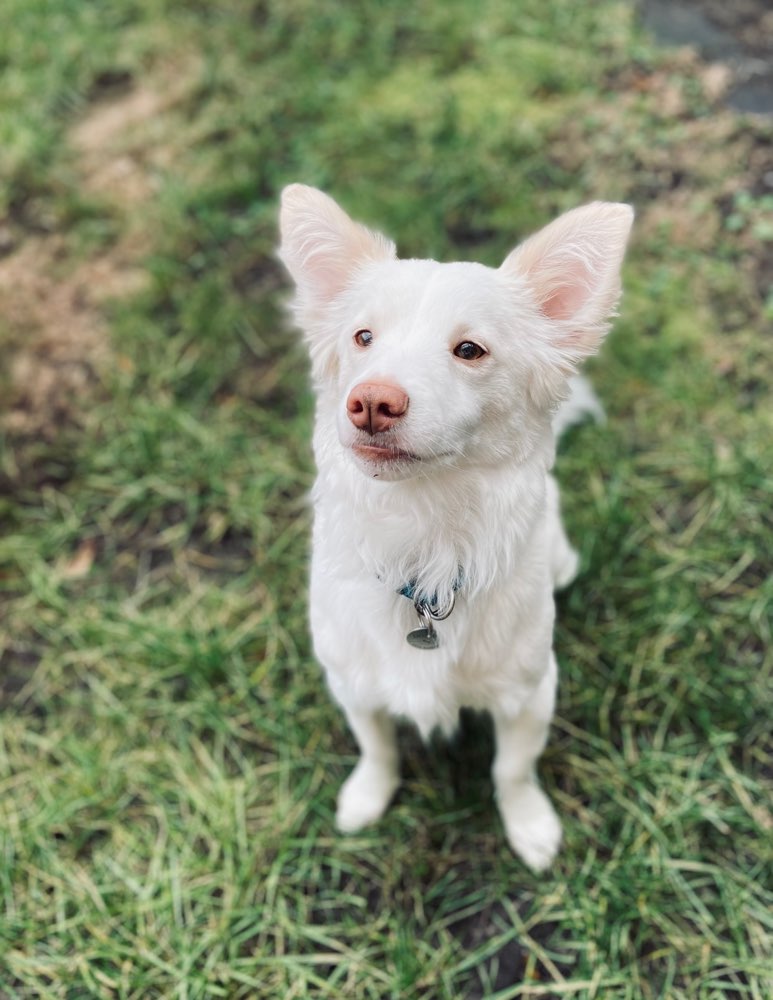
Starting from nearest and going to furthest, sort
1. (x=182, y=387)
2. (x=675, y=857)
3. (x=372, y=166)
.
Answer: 1. (x=675, y=857)
2. (x=182, y=387)
3. (x=372, y=166)

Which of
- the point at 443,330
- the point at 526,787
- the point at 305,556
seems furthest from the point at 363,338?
the point at 305,556

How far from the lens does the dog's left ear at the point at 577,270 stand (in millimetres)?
1848

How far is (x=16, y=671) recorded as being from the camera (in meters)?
3.29

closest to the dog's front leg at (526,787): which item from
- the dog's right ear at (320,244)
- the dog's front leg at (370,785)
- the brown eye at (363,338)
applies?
the dog's front leg at (370,785)

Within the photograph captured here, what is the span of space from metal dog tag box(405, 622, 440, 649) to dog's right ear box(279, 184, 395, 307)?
0.80 m

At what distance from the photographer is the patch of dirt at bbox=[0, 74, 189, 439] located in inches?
155

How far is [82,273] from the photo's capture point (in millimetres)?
4316

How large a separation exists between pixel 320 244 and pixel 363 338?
10.0 inches

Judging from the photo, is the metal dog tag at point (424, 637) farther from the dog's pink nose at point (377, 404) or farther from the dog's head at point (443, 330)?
the dog's pink nose at point (377, 404)

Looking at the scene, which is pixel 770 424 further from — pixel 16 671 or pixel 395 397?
pixel 16 671

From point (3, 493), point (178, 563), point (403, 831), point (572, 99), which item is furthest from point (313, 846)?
point (572, 99)

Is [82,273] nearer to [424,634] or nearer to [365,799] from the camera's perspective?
[365,799]

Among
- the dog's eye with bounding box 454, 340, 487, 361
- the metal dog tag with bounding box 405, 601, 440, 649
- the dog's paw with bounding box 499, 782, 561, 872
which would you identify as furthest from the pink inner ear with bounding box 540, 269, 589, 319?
the dog's paw with bounding box 499, 782, 561, 872

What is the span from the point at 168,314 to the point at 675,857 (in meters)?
3.06
